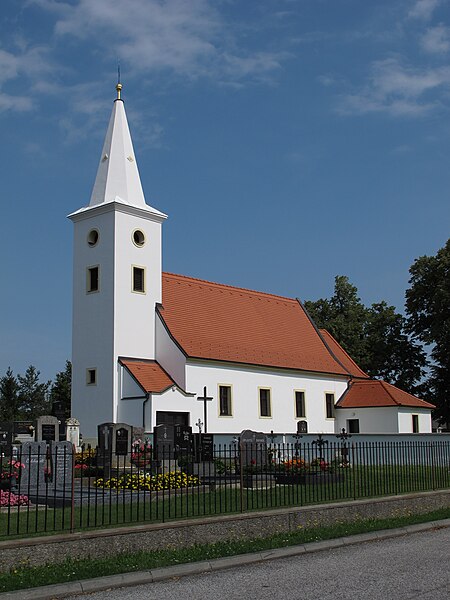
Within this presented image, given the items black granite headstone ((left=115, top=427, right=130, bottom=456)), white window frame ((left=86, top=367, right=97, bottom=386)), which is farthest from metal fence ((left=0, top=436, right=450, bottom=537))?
white window frame ((left=86, top=367, right=97, bottom=386))

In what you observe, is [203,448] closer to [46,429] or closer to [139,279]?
[46,429]

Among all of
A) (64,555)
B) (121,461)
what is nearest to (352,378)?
(121,461)

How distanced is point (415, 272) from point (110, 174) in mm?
24198

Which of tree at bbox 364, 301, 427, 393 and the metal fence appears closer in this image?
the metal fence

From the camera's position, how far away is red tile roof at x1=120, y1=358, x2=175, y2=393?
37.2 meters

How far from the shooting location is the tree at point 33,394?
3321 inches

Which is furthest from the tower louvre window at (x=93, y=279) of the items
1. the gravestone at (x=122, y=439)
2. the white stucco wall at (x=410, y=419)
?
the white stucco wall at (x=410, y=419)

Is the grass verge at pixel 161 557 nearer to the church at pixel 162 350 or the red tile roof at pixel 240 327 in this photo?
the church at pixel 162 350

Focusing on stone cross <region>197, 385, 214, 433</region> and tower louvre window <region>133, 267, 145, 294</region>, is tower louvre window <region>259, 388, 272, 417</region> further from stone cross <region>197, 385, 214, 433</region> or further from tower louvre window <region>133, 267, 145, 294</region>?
tower louvre window <region>133, 267, 145, 294</region>

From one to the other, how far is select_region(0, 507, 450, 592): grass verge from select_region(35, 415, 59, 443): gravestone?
20.5 metres

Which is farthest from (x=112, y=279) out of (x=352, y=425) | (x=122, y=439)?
(x=352, y=425)

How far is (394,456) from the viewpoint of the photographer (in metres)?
18.2

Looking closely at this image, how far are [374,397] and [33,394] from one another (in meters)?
50.9

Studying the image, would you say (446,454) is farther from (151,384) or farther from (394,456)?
(151,384)
